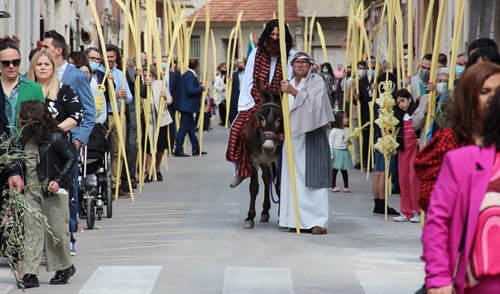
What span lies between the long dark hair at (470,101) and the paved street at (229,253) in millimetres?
3858

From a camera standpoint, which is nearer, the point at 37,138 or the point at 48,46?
the point at 37,138

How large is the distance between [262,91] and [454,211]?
8205 millimetres

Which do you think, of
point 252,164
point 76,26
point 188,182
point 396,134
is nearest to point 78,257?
point 252,164

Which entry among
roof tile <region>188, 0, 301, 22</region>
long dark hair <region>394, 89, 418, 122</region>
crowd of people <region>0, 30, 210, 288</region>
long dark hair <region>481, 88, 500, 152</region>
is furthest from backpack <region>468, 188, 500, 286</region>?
roof tile <region>188, 0, 301, 22</region>

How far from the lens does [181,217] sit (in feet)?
45.3

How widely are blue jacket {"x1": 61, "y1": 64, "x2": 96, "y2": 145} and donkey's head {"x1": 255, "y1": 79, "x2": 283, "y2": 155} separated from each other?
7.10ft

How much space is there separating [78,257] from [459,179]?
20.5 feet

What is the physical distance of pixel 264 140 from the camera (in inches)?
490

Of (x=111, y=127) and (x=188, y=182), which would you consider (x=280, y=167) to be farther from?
(x=188, y=182)

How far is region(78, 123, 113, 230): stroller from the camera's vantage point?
12.6m

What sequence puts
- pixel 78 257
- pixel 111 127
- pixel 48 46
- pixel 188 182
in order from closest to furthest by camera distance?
1. pixel 78 257
2. pixel 48 46
3. pixel 111 127
4. pixel 188 182

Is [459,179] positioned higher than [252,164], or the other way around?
[459,179]

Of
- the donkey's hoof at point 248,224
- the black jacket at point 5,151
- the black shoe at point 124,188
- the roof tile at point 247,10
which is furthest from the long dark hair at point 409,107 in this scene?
the roof tile at point 247,10

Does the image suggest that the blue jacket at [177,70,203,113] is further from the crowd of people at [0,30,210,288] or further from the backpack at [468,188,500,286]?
the backpack at [468,188,500,286]
